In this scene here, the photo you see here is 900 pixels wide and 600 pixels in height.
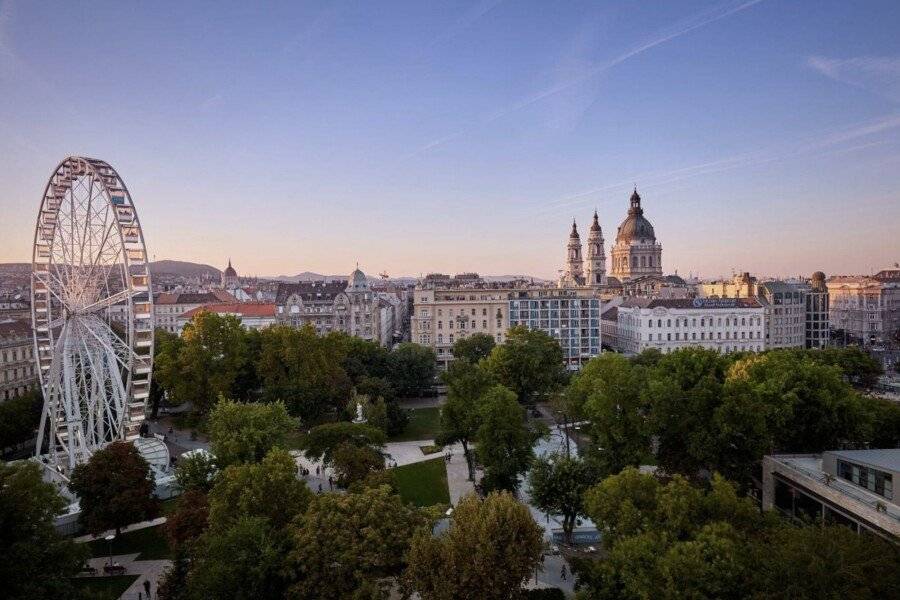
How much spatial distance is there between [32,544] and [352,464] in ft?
50.1

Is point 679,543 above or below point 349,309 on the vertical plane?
below

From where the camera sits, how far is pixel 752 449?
3303cm

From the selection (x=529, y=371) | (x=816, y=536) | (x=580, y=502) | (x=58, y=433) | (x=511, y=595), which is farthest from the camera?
(x=529, y=371)

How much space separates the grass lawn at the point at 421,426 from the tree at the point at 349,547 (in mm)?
28250

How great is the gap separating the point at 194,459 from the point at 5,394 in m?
41.6

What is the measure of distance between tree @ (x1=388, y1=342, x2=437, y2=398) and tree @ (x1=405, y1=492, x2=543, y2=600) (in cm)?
4415

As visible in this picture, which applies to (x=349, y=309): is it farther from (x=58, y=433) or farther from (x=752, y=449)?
(x=752, y=449)

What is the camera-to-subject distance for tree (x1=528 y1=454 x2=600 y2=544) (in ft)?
103

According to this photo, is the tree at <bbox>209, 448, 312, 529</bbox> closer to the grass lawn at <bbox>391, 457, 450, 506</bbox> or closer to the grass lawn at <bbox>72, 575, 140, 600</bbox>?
the grass lawn at <bbox>72, 575, 140, 600</bbox>

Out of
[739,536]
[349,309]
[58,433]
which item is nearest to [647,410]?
[739,536]

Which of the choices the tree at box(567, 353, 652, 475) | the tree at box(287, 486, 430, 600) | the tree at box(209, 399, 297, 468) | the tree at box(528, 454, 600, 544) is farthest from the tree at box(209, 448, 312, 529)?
the tree at box(567, 353, 652, 475)

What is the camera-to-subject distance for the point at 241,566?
22.3m

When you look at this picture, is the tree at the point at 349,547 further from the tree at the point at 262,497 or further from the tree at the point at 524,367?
the tree at the point at 524,367

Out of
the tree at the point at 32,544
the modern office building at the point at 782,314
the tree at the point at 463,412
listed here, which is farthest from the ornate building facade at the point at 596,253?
the tree at the point at 32,544
